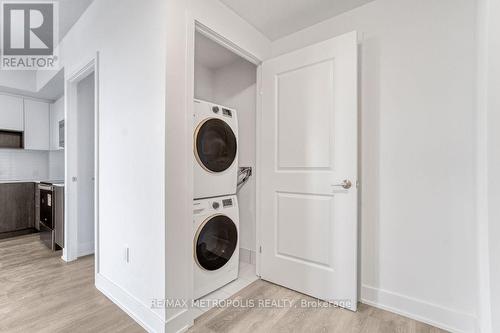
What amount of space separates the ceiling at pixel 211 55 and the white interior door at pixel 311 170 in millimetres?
609

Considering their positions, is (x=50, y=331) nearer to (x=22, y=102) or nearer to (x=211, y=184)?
(x=211, y=184)

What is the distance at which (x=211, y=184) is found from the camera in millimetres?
1939

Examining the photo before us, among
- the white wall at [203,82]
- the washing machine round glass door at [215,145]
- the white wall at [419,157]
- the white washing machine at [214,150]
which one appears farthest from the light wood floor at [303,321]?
the white wall at [203,82]

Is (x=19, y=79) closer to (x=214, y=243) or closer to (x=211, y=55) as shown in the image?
(x=211, y=55)

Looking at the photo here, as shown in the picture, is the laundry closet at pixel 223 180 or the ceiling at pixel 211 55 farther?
the ceiling at pixel 211 55

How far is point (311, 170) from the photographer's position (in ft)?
6.18

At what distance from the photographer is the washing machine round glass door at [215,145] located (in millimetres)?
1837

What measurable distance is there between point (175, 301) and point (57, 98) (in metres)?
4.21

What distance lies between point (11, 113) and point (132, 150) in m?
3.55

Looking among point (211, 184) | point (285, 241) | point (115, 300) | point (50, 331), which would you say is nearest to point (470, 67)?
point (285, 241)

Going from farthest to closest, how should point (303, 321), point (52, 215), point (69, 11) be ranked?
point (52, 215) → point (69, 11) → point (303, 321)

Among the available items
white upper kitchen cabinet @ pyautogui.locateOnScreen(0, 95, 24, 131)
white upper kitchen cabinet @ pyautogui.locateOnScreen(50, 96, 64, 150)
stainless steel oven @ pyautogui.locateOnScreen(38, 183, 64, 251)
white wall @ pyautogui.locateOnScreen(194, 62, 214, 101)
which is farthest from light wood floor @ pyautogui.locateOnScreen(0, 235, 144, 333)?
white wall @ pyautogui.locateOnScreen(194, 62, 214, 101)

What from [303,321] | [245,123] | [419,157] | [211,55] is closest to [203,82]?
[211,55]

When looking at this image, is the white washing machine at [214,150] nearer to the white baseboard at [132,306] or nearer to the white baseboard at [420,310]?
the white baseboard at [132,306]
